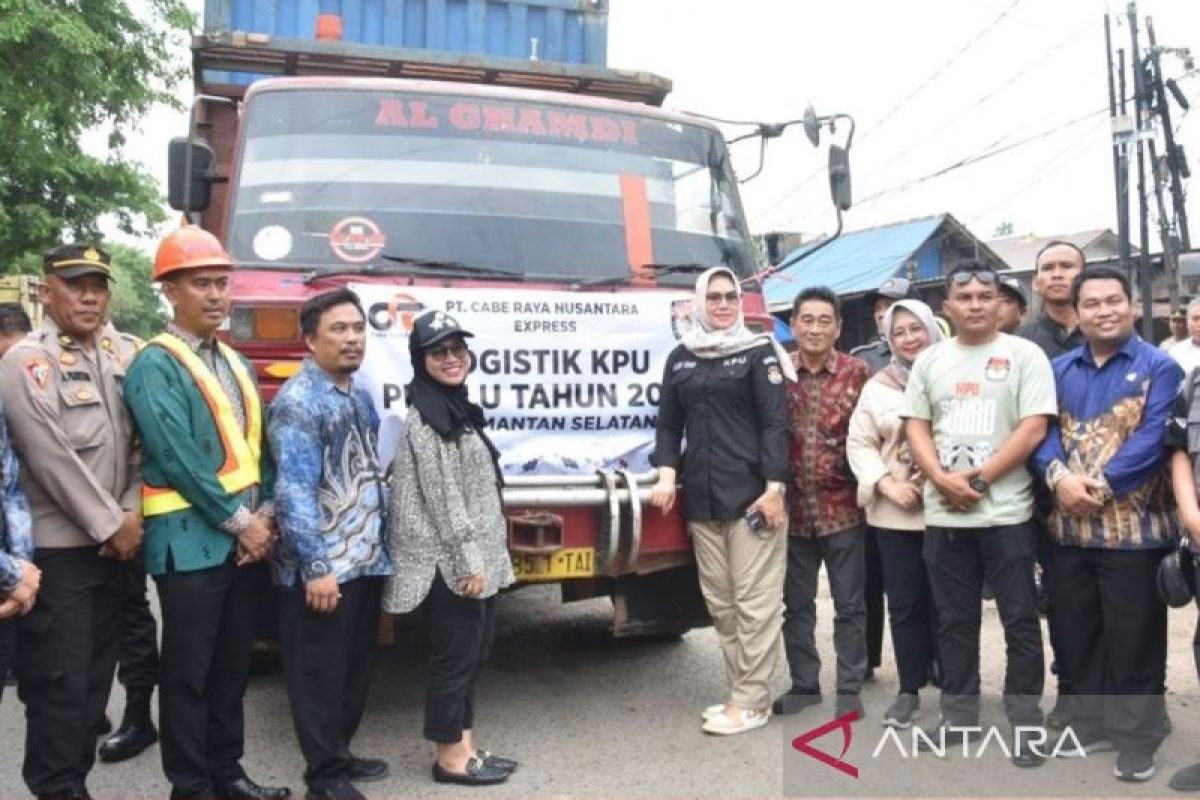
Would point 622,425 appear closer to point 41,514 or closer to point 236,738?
point 236,738

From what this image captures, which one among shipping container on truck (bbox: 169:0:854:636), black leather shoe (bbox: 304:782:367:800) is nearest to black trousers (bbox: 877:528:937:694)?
shipping container on truck (bbox: 169:0:854:636)

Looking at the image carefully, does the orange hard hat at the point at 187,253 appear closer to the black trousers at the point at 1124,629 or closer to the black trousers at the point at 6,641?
the black trousers at the point at 6,641

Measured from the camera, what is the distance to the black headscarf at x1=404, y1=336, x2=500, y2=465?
3.53 m

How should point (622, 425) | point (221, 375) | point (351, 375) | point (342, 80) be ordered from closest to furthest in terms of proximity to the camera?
point (221, 375)
point (351, 375)
point (622, 425)
point (342, 80)

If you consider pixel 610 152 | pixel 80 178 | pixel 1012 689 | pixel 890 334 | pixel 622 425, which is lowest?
pixel 1012 689

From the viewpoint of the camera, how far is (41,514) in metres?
3.12

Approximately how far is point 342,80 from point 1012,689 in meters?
3.58

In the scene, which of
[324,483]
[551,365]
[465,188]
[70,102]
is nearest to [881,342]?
[551,365]

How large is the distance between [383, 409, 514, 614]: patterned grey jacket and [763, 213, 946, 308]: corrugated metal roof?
51.5 ft

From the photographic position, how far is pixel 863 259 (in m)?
21.4

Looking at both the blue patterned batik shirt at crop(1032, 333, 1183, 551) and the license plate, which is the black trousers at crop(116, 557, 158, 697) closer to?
the license plate

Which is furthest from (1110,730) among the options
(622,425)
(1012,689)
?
(622,425)

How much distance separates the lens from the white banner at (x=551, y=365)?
4.00 meters

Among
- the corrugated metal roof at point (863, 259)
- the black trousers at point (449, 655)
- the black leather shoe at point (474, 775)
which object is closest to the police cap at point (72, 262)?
the black trousers at point (449, 655)
